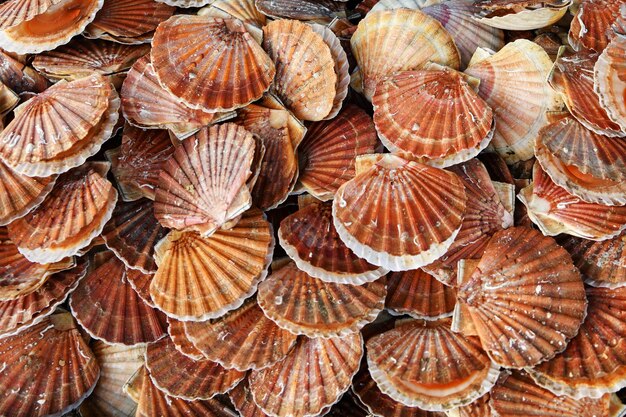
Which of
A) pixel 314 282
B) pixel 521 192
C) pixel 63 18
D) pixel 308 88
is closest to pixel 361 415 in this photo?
pixel 314 282

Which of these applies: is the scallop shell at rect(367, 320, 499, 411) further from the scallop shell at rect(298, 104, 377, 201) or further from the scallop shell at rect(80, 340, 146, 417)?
the scallop shell at rect(80, 340, 146, 417)

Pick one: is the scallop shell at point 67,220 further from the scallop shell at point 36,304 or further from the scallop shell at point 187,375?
the scallop shell at point 187,375

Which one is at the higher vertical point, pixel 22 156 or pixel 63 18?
pixel 63 18

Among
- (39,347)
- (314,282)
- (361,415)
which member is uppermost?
(314,282)

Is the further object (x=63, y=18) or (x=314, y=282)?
(x=63, y=18)

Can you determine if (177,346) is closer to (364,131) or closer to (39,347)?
(39,347)
